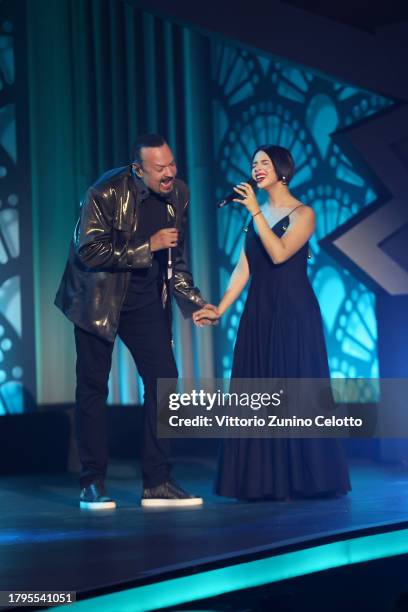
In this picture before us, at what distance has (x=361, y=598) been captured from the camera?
2.44 meters

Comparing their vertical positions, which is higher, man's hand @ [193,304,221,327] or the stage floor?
man's hand @ [193,304,221,327]

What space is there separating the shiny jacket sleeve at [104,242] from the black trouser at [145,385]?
0.79 feet

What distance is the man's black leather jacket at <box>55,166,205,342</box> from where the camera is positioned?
346 cm

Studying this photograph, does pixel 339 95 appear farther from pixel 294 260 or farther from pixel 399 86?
pixel 294 260

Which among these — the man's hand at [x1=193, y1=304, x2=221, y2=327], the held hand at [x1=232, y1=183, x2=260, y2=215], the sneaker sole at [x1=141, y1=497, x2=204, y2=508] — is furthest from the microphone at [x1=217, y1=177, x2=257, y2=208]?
the sneaker sole at [x1=141, y1=497, x2=204, y2=508]

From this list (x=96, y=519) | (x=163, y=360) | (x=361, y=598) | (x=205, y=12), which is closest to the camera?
(x=361, y=598)

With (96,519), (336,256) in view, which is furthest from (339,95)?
(96,519)

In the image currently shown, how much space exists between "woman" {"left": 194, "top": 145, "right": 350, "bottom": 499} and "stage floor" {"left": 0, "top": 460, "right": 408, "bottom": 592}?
0.10m

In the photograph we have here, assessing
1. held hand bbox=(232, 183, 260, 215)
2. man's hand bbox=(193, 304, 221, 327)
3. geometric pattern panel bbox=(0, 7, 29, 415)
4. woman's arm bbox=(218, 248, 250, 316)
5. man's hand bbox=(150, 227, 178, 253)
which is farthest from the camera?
geometric pattern panel bbox=(0, 7, 29, 415)

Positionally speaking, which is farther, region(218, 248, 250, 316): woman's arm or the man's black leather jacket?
region(218, 248, 250, 316): woman's arm

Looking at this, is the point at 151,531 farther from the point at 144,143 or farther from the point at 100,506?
the point at 144,143

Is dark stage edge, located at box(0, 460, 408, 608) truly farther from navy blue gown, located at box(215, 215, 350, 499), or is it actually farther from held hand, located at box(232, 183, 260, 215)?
held hand, located at box(232, 183, 260, 215)

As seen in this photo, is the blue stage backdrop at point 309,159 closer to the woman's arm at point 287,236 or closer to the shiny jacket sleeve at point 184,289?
the woman's arm at point 287,236

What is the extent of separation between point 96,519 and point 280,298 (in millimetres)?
1095
